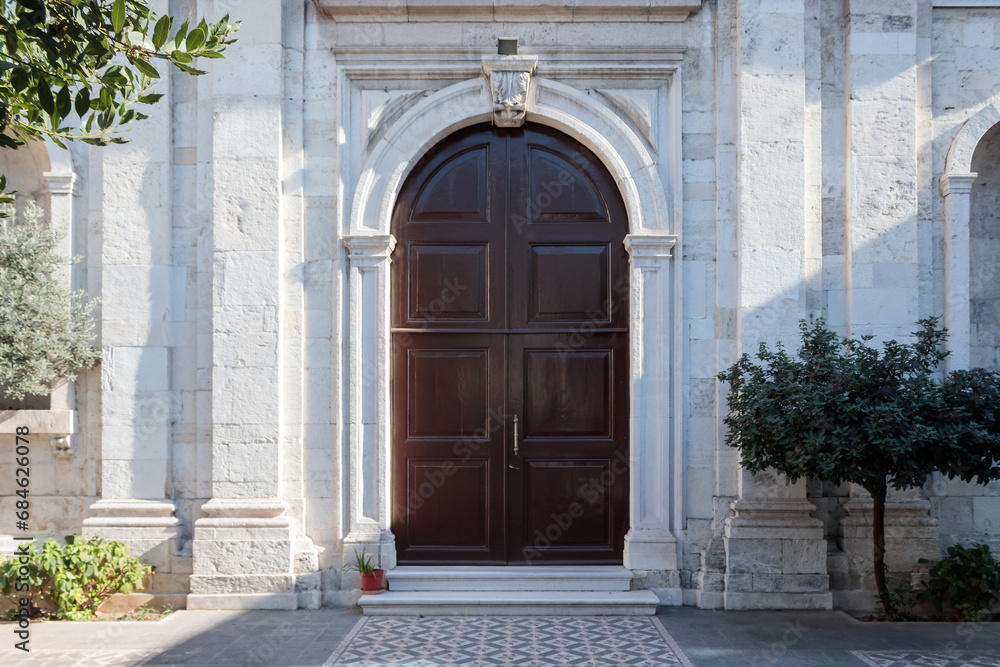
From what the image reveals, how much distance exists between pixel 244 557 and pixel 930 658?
5.03m

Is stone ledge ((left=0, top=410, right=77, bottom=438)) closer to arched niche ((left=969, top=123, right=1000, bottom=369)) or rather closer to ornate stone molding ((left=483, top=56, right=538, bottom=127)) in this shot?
ornate stone molding ((left=483, top=56, right=538, bottom=127))

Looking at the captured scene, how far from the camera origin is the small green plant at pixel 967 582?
6.37m

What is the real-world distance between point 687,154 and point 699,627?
380cm

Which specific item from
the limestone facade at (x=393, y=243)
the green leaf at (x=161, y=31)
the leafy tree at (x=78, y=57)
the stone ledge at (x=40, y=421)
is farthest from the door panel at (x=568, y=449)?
the green leaf at (x=161, y=31)

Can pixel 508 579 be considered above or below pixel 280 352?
below

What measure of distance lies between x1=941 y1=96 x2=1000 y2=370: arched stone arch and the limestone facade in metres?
0.02

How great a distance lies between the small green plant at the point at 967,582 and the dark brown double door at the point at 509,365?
2456mm

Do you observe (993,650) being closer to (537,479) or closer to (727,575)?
(727,575)

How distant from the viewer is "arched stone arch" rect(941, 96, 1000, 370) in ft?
22.6

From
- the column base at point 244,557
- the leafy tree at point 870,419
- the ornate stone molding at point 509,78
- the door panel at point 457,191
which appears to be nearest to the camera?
the leafy tree at point 870,419

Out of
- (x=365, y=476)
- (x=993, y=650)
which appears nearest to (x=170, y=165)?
(x=365, y=476)

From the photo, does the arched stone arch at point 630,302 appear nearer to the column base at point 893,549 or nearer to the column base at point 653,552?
the column base at point 653,552

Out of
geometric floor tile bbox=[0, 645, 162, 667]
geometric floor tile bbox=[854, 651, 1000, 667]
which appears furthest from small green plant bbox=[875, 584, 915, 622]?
geometric floor tile bbox=[0, 645, 162, 667]

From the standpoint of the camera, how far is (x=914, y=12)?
22.5 ft
